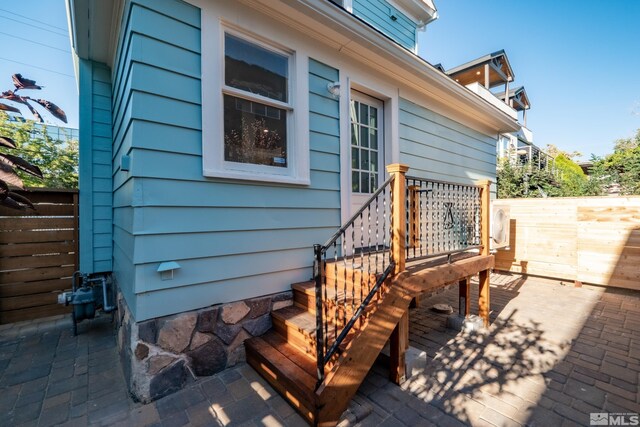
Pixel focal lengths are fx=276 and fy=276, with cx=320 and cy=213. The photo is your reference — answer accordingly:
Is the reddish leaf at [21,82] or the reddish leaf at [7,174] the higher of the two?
the reddish leaf at [21,82]

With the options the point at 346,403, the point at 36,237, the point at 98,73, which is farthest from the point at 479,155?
the point at 36,237

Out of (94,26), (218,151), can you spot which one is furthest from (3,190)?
(218,151)

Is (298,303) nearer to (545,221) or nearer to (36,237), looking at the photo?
(36,237)

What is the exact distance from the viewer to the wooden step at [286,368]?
182 centimetres

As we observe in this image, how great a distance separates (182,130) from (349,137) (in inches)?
72.5

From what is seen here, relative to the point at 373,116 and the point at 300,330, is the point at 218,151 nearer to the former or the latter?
the point at 300,330

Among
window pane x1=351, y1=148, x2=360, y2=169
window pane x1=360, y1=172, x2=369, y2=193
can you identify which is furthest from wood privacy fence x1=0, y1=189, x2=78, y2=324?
window pane x1=360, y1=172, x2=369, y2=193

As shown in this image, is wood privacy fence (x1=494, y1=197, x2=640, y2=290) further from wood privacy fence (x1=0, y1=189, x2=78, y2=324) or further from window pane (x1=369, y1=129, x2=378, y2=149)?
wood privacy fence (x1=0, y1=189, x2=78, y2=324)

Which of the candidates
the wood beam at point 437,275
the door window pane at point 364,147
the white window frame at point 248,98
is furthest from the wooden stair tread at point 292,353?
Answer: the door window pane at point 364,147

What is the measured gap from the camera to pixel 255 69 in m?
2.68

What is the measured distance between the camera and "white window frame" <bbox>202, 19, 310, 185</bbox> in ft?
7.63

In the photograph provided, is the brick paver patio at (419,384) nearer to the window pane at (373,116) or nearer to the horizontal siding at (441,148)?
the horizontal siding at (441,148)

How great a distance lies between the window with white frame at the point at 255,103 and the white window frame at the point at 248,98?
0.03 metres

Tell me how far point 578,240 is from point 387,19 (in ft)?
18.5
